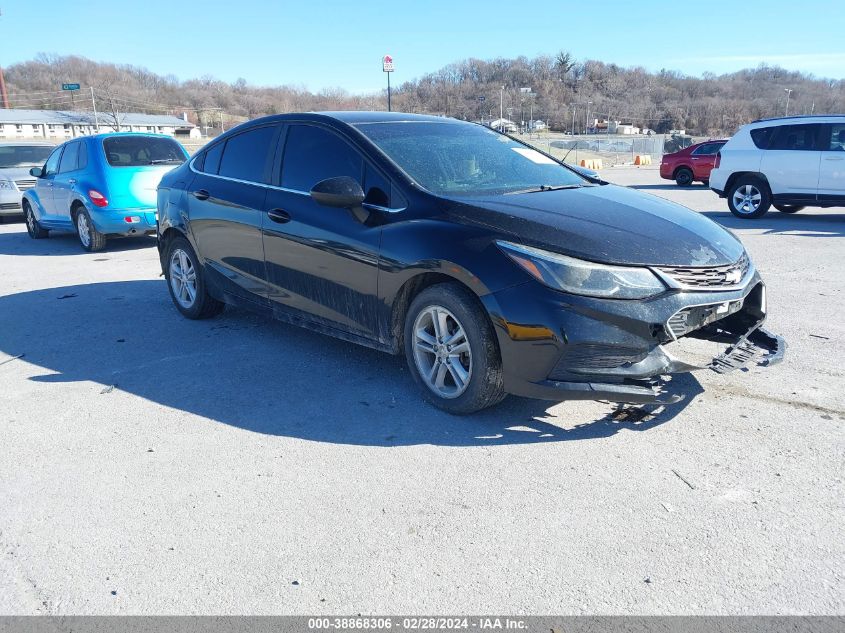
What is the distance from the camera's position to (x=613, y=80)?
406 feet

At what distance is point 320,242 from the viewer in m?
4.51

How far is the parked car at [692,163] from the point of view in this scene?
70.4 feet

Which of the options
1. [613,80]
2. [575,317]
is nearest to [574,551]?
[575,317]

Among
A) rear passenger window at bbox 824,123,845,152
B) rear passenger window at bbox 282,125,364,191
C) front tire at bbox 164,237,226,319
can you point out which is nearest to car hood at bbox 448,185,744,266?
rear passenger window at bbox 282,125,364,191

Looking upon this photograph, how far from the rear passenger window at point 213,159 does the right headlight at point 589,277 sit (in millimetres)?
3353

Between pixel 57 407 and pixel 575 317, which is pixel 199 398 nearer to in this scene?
pixel 57 407

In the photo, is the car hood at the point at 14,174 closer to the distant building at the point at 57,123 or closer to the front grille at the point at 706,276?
the front grille at the point at 706,276

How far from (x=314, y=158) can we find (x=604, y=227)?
2.15 m

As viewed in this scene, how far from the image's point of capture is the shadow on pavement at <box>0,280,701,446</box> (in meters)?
3.80

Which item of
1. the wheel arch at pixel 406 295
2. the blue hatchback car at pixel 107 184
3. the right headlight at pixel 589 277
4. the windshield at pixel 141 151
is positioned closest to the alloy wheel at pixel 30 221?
the blue hatchback car at pixel 107 184

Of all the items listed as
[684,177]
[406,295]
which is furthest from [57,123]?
[406,295]

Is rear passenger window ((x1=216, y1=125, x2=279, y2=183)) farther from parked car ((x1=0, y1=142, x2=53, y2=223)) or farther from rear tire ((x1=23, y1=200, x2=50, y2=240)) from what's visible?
parked car ((x1=0, y1=142, x2=53, y2=223))

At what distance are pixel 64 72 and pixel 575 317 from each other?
116m

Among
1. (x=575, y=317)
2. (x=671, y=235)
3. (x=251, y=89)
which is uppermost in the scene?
(x=251, y=89)
